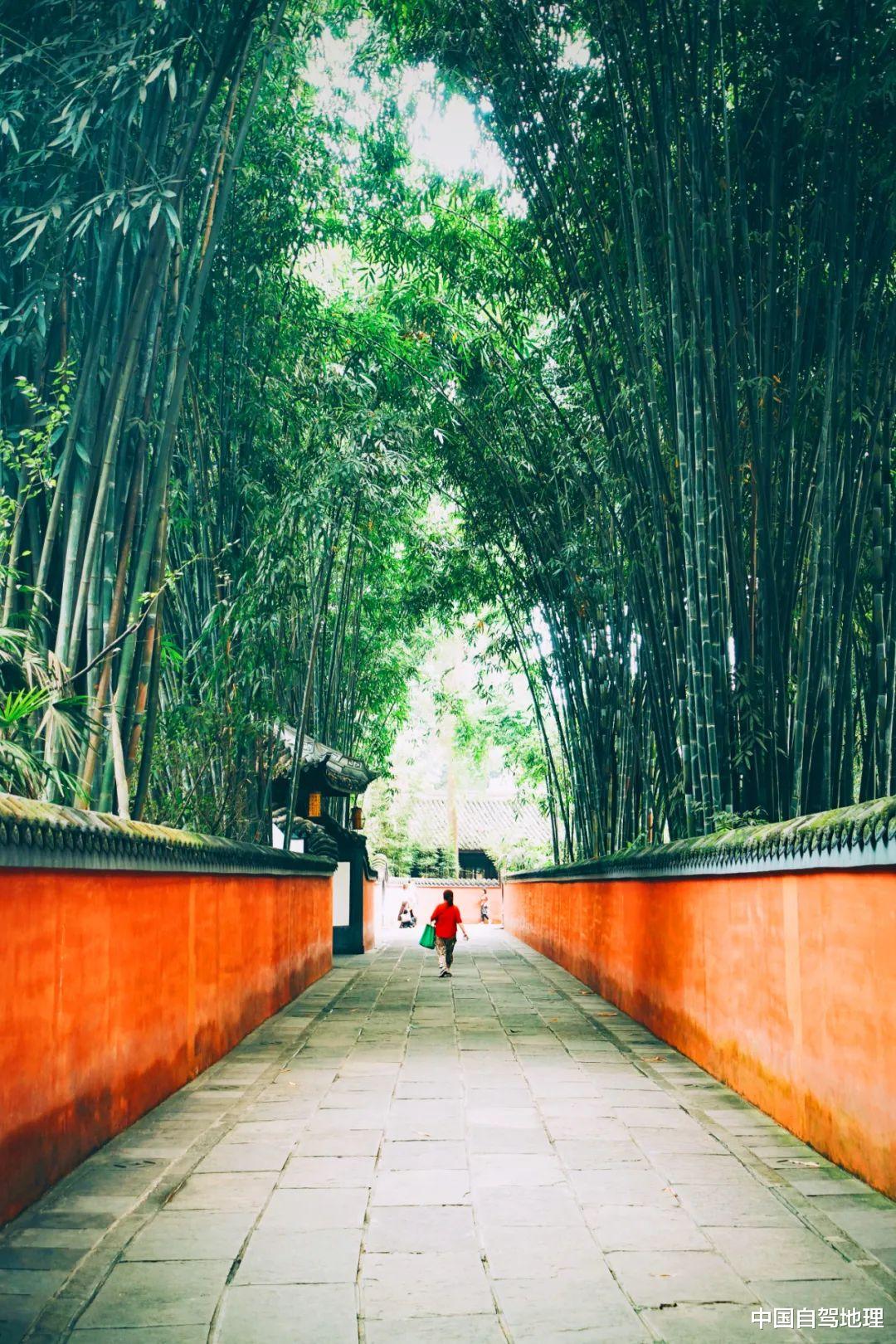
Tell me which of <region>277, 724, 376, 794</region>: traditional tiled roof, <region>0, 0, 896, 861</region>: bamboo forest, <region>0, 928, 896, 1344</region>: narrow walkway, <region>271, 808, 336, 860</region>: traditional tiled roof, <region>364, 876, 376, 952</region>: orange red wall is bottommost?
<region>0, 928, 896, 1344</region>: narrow walkway

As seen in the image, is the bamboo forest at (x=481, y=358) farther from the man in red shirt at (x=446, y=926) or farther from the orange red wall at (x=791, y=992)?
the man in red shirt at (x=446, y=926)

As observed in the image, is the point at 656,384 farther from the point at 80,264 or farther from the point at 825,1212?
the point at 825,1212

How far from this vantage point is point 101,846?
3.66 m

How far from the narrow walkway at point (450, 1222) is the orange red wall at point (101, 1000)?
133 mm

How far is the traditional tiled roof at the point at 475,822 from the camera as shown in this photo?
2858 centimetres

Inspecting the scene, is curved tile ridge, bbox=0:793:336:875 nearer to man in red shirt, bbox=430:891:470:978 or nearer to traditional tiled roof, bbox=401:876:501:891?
man in red shirt, bbox=430:891:470:978

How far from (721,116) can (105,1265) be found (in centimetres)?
469

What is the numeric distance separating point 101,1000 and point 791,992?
85.9 inches

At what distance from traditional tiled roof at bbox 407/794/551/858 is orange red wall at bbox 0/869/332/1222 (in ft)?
70.6

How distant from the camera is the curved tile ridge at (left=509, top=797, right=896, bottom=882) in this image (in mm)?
3078

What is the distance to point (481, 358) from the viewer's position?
28.8 ft

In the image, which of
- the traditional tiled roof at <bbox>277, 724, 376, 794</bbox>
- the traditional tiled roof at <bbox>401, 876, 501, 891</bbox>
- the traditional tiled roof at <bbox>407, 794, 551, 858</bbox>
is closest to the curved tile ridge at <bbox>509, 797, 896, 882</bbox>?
the traditional tiled roof at <bbox>277, 724, 376, 794</bbox>

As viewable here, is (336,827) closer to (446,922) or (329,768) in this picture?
(329,768)
